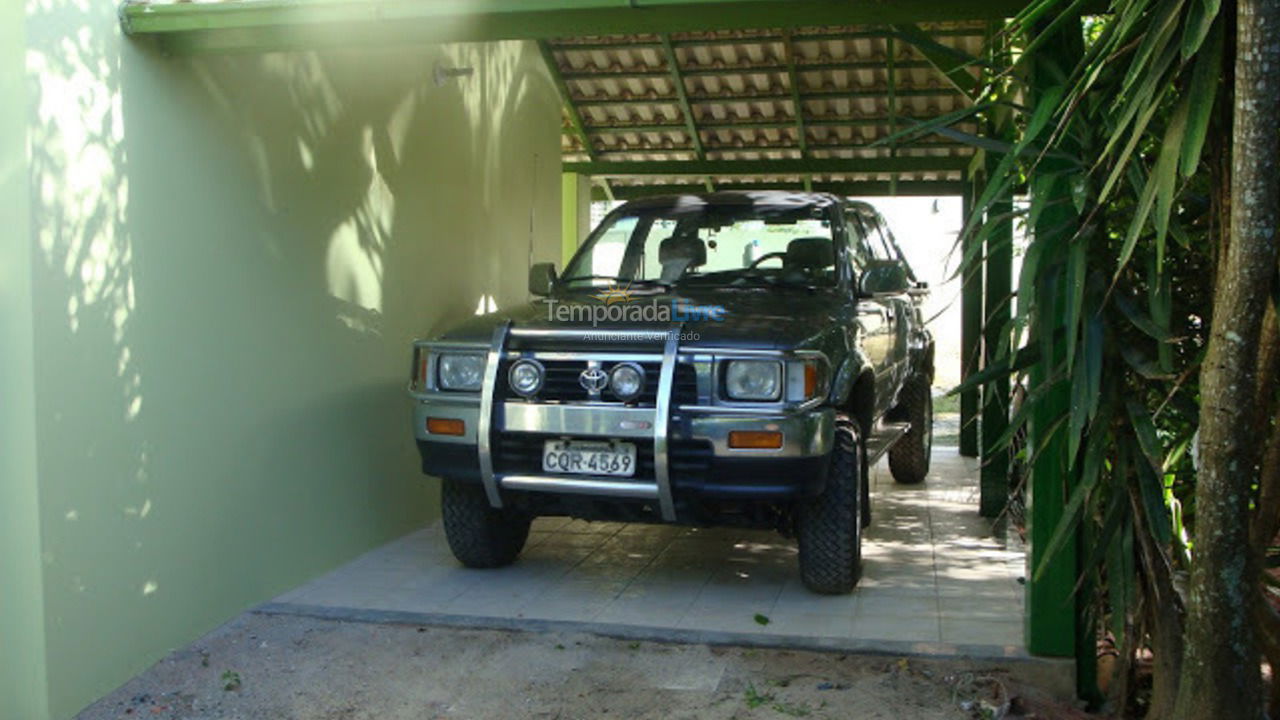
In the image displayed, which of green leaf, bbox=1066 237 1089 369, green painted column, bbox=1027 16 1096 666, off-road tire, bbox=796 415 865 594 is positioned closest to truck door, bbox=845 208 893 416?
off-road tire, bbox=796 415 865 594

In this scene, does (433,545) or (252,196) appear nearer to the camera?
(252,196)

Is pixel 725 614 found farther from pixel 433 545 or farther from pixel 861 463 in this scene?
pixel 433 545

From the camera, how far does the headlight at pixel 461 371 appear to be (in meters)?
5.50

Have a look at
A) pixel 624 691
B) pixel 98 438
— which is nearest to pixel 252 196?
pixel 98 438

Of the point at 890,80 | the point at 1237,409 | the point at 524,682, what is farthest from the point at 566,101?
the point at 1237,409

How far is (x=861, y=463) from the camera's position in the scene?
18.7 ft

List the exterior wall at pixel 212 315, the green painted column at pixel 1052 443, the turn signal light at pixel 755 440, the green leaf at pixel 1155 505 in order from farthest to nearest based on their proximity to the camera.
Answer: the turn signal light at pixel 755 440
the exterior wall at pixel 212 315
the green painted column at pixel 1052 443
the green leaf at pixel 1155 505

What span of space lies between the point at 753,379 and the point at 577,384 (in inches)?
30.3

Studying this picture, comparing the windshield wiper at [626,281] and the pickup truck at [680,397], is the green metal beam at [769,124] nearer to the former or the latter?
the pickup truck at [680,397]

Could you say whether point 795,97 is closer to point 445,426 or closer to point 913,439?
point 913,439

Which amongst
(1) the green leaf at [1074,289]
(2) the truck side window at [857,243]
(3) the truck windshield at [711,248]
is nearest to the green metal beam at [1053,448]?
(1) the green leaf at [1074,289]

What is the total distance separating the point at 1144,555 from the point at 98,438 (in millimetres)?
3617

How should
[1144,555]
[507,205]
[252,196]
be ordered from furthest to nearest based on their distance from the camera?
[507,205], [252,196], [1144,555]

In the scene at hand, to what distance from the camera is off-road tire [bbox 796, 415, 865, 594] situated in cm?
538
